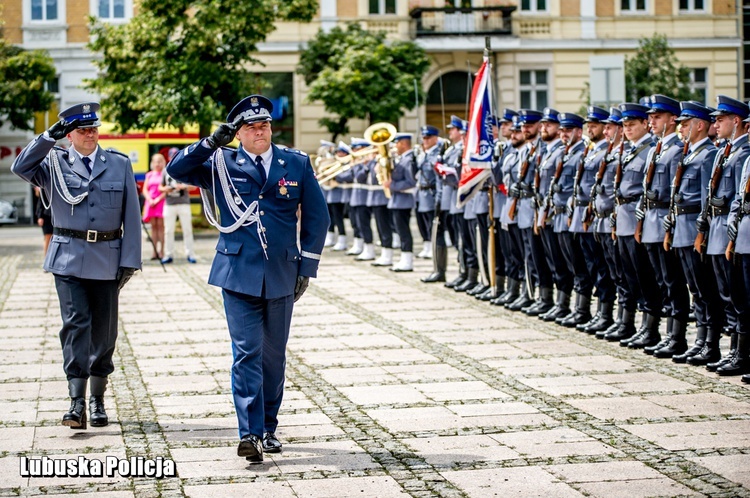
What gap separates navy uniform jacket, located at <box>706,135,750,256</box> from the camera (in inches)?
393

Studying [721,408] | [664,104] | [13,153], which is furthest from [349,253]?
[13,153]

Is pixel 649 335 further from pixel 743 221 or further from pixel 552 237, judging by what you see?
pixel 552 237

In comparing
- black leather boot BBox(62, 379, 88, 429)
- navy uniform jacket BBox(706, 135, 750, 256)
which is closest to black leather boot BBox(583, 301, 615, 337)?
navy uniform jacket BBox(706, 135, 750, 256)

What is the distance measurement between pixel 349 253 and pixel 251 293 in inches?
650

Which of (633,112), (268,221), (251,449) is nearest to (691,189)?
(633,112)

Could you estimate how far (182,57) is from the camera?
97.1ft

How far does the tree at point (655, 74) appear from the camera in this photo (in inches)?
1395

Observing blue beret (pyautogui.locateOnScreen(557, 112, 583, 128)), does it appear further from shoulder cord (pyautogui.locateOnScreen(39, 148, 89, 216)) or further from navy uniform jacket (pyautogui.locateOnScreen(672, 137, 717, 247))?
shoulder cord (pyautogui.locateOnScreen(39, 148, 89, 216))

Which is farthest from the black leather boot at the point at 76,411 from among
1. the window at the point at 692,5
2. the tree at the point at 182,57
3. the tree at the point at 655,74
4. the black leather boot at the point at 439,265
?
the window at the point at 692,5

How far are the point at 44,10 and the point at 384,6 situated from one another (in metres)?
10.4

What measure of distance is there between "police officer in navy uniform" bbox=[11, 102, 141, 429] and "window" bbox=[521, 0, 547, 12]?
33767mm

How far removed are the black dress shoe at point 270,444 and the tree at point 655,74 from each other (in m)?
29.0

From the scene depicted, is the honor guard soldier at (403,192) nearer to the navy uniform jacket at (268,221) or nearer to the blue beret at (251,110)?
the navy uniform jacket at (268,221)

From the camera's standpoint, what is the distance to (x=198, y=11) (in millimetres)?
29266
